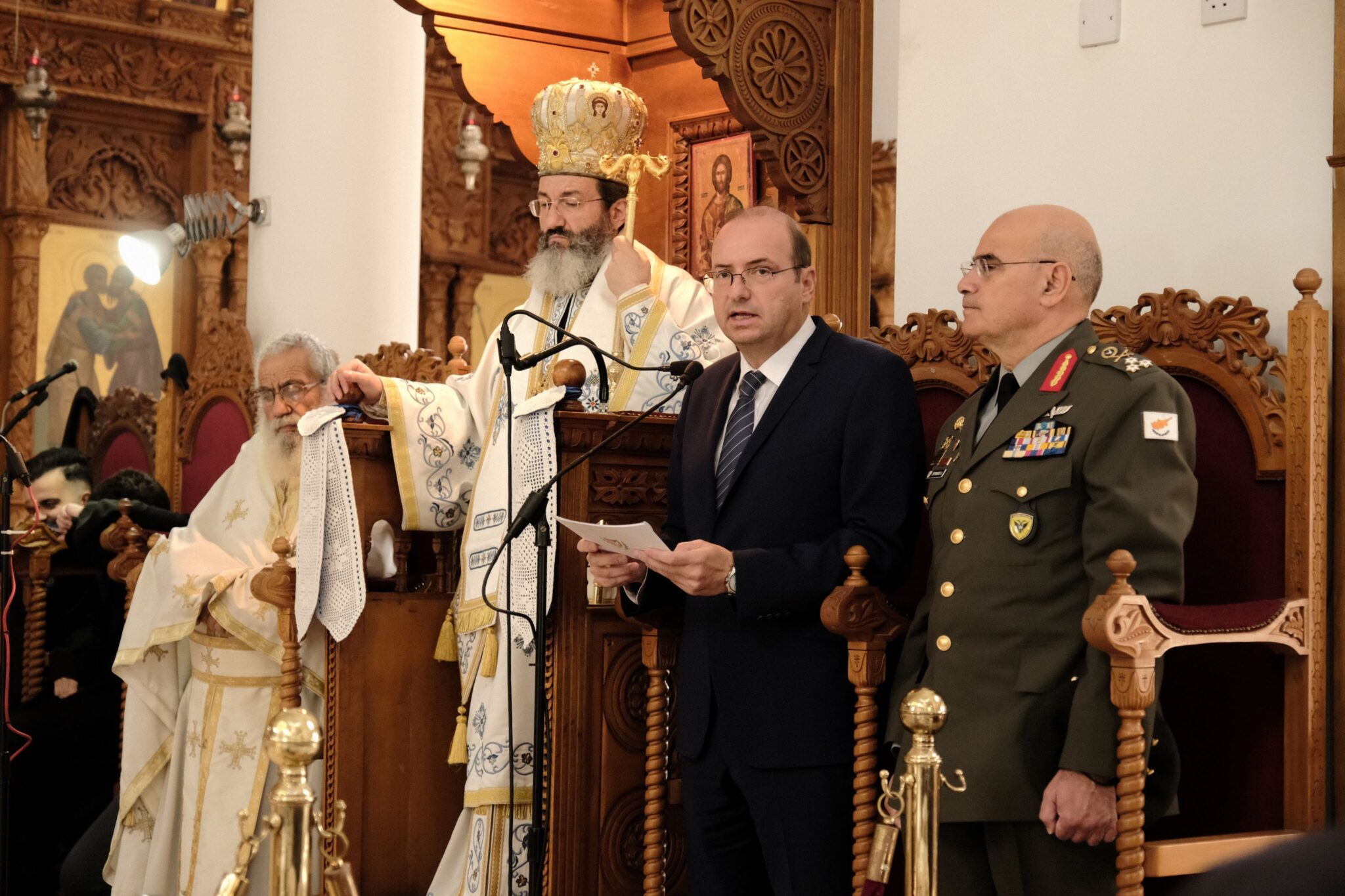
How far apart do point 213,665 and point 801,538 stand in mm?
2310

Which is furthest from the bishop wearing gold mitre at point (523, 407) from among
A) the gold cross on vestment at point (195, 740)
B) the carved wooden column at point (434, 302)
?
the carved wooden column at point (434, 302)

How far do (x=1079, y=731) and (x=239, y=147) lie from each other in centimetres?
893

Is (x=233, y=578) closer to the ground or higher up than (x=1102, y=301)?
closer to the ground

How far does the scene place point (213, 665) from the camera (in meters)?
4.80

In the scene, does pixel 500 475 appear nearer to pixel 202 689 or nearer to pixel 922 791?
pixel 202 689

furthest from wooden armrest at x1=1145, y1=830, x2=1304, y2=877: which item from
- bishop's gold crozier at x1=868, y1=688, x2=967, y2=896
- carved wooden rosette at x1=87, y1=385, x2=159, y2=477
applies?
carved wooden rosette at x1=87, y1=385, x2=159, y2=477

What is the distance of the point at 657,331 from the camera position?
13.6ft

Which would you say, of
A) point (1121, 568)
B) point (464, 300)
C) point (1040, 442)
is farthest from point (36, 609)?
point (464, 300)

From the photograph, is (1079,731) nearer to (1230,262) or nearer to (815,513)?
(815,513)

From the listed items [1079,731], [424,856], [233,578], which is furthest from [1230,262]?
[233,578]

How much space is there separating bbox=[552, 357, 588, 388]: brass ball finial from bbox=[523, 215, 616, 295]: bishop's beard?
66 centimetres

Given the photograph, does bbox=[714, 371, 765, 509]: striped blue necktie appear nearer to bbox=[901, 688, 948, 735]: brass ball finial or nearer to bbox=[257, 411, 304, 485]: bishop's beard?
bbox=[901, 688, 948, 735]: brass ball finial

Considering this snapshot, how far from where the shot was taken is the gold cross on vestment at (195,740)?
4762 millimetres

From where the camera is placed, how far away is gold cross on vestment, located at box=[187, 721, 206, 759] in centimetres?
476
